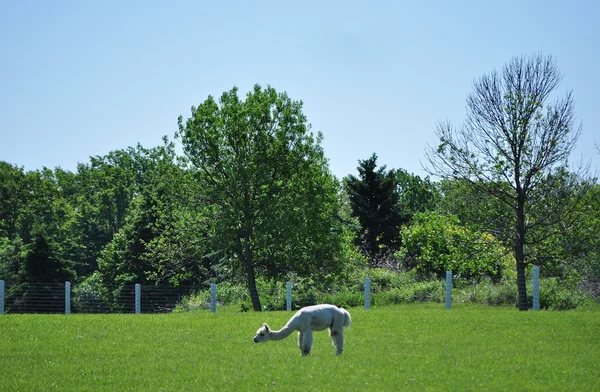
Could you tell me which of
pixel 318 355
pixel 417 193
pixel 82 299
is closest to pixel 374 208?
pixel 82 299

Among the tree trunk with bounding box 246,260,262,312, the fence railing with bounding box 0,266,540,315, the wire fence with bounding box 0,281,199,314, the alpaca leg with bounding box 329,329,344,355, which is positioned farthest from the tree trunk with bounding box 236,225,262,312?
the alpaca leg with bounding box 329,329,344,355

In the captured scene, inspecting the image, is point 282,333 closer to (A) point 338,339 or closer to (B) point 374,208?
(A) point 338,339

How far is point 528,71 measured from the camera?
30.1m

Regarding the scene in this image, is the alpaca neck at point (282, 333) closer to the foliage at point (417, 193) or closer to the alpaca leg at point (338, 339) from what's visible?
the alpaca leg at point (338, 339)

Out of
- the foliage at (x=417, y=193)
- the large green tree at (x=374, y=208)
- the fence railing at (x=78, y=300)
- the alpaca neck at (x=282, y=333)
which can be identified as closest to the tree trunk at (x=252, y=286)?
the fence railing at (x=78, y=300)

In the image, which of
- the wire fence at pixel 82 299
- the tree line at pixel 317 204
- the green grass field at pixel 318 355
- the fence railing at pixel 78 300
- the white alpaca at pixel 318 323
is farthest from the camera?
the wire fence at pixel 82 299

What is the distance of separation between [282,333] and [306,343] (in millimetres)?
587

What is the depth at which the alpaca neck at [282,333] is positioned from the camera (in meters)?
15.4

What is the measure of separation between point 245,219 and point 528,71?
14.2 meters

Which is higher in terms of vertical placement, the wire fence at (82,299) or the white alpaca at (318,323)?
the white alpaca at (318,323)

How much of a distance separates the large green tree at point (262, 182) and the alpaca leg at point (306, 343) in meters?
18.6

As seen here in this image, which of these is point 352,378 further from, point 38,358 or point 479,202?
point 479,202

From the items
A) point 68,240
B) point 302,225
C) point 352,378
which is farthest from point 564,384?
point 68,240

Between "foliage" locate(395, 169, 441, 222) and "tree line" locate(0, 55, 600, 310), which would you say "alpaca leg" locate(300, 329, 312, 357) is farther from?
"foliage" locate(395, 169, 441, 222)
